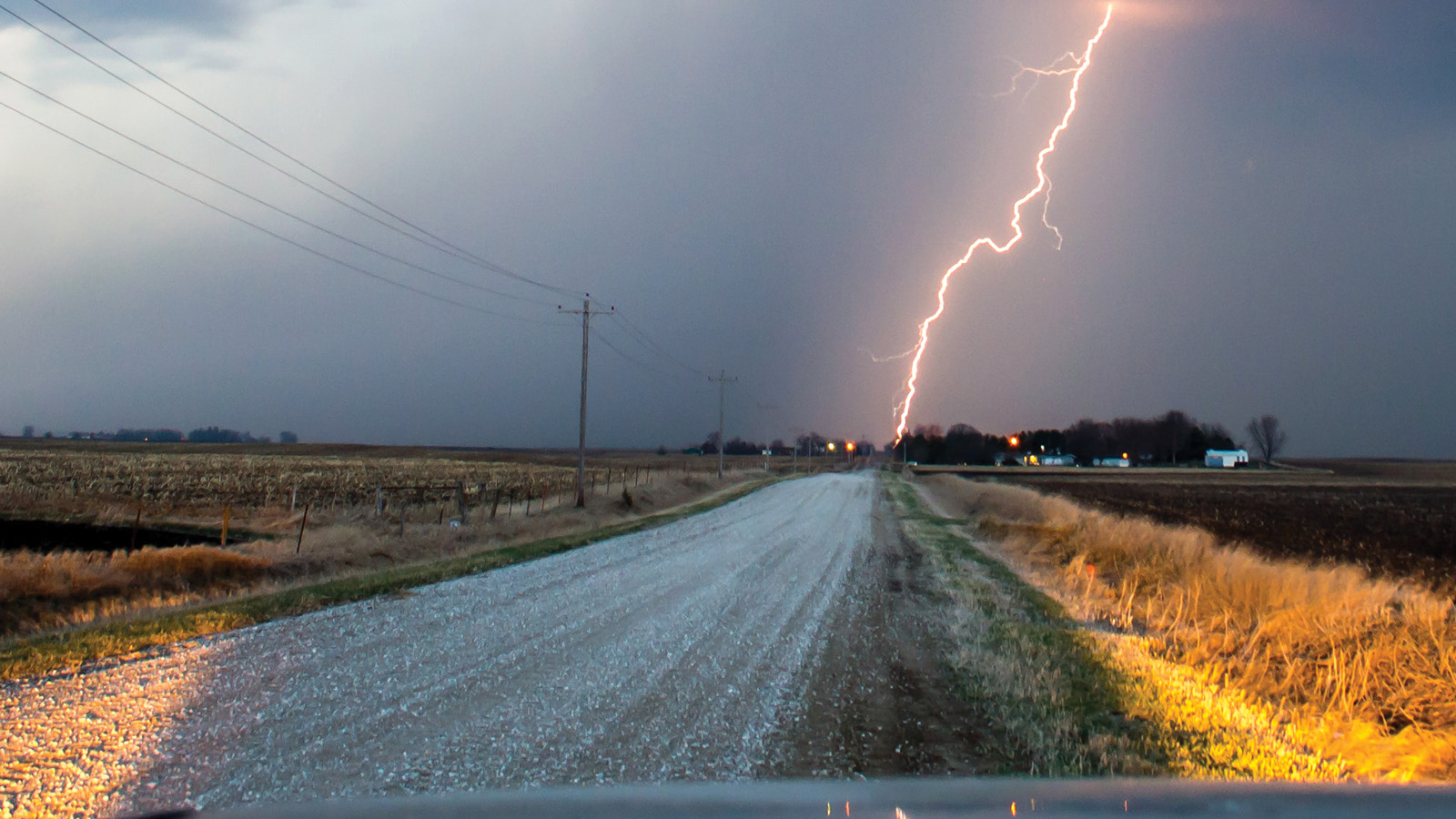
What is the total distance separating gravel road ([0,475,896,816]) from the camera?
470cm

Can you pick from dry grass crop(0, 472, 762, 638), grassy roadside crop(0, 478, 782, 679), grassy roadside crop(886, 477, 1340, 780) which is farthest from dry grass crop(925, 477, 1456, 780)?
dry grass crop(0, 472, 762, 638)

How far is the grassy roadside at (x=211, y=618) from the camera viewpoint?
742 cm

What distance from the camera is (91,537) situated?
23969 millimetres

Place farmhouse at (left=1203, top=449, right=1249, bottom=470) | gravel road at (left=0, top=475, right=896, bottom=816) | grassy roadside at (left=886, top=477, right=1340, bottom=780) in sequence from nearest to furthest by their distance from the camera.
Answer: gravel road at (left=0, top=475, right=896, bottom=816), grassy roadside at (left=886, top=477, right=1340, bottom=780), farmhouse at (left=1203, top=449, right=1249, bottom=470)

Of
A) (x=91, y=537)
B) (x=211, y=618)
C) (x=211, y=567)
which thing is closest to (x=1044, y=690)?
(x=211, y=618)

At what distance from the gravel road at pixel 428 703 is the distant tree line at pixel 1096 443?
14896 cm

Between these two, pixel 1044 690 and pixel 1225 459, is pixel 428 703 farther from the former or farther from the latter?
pixel 1225 459

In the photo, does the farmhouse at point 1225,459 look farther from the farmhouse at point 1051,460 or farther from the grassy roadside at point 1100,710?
the grassy roadside at point 1100,710

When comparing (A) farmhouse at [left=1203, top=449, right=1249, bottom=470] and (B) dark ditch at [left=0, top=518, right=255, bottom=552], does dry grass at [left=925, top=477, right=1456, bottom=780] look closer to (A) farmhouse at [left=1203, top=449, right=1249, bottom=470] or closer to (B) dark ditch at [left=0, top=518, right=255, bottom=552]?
(B) dark ditch at [left=0, top=518, right=255, bottom=552]

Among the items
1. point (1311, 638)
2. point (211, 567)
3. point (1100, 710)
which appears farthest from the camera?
point (211, 567)

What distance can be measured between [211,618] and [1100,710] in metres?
9.11

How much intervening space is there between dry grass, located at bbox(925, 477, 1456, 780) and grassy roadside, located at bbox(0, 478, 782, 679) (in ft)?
32.1

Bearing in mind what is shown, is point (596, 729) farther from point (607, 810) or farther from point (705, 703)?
point (607, 810)

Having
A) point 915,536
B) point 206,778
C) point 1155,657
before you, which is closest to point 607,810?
point 206,778
